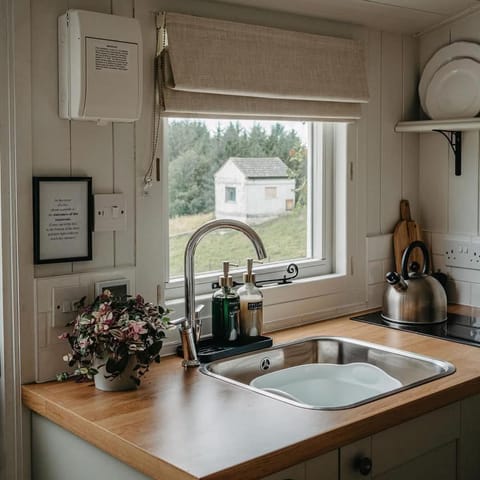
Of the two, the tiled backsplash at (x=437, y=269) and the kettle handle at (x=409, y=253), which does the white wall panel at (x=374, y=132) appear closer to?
the tiled backsplash at (x=437, y=269)

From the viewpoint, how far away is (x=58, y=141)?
84.4 inches

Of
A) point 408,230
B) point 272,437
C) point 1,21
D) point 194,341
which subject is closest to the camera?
point 272,437

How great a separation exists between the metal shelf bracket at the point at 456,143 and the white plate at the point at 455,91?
7 centimetres

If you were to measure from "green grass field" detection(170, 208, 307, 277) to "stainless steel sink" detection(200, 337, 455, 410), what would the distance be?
36 cm

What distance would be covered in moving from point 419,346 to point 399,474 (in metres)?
0.57

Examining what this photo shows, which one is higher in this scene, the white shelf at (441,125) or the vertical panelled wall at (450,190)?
the white shelf at (441,125)

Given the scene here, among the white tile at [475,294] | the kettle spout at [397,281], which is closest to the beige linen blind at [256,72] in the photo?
the kettle spout at [397,281]

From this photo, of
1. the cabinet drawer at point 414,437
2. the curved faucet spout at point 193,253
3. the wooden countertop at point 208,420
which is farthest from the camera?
the curved faucet spout at point 193,253

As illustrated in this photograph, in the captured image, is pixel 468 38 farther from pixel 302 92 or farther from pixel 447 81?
pixel 302 92

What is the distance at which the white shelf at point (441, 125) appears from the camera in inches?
111

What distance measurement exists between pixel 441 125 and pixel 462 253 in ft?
1.68

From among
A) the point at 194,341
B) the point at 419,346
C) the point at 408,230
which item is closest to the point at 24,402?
the point at 194,341

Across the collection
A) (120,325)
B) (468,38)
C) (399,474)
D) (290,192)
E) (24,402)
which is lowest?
(399,474)

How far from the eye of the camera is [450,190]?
3121 millimetres
